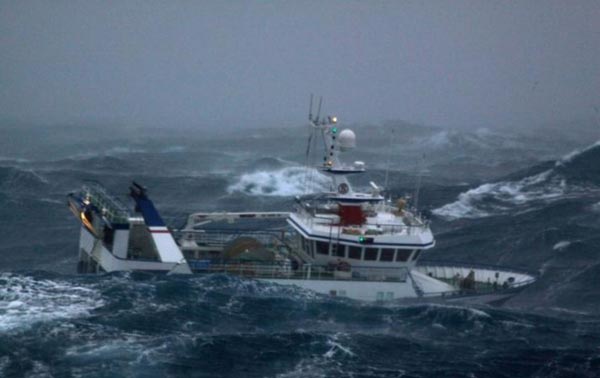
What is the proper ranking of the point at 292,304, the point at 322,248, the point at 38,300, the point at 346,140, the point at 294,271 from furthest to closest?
1. the point at 346,140
2. the point at 322,248
3. the point at 294,271
4. the point at 292,304
5. the point at 38,300

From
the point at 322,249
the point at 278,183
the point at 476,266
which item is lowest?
the point at 278,183

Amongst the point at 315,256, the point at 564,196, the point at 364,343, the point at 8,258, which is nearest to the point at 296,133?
the point at 564,196

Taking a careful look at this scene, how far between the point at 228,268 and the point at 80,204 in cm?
888

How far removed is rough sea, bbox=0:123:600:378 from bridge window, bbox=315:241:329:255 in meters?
3.03

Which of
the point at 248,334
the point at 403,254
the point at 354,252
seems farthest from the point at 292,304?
the point at 403,254

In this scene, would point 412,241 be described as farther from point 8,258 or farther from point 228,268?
point 8,258

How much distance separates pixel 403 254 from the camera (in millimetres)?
35781

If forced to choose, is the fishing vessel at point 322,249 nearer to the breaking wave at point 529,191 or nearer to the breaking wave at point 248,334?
the breaking wave at point 248,334

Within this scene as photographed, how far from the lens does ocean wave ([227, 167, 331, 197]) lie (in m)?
75.4

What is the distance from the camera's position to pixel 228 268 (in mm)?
35125

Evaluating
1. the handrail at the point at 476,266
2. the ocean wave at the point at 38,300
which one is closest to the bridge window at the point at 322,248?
the handrail at the point at 476,266

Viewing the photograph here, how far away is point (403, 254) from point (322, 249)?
12.4 feet

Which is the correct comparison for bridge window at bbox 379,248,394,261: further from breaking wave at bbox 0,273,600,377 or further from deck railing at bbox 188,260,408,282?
breaking wave at bbox 0,273,600,377

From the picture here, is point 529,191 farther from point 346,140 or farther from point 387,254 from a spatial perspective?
point 387,254
